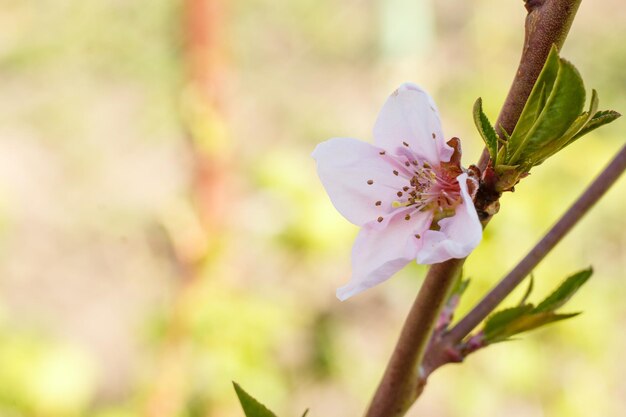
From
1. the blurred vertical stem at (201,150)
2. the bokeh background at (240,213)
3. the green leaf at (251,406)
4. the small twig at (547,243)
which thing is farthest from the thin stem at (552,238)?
the blurred vertical stem at (201,150)

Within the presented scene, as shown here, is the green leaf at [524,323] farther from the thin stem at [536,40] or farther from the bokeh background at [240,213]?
the bokeh background at [240,213]

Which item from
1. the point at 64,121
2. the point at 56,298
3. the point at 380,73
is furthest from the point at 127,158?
the point at 380,73

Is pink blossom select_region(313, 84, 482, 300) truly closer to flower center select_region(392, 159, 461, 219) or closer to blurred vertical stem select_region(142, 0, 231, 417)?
flower center select_region(392, 159, 461, 219)

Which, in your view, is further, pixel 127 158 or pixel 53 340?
pixel 127 158

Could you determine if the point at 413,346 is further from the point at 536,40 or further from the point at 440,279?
the point at 536,40

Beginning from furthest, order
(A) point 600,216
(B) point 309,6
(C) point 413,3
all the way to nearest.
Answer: (B) point 309,6 < (C) point 413,3 < (A) point 600,216

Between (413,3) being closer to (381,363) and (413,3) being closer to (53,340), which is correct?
(381,363)
